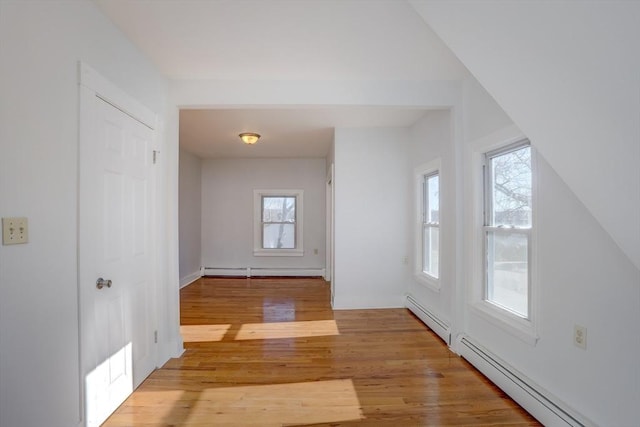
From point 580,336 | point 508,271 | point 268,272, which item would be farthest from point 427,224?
point 268,272

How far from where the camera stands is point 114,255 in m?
1.96

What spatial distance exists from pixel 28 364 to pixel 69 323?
0.26 metres

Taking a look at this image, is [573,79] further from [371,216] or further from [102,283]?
[371,216]

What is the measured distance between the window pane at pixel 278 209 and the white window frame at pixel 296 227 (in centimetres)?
11

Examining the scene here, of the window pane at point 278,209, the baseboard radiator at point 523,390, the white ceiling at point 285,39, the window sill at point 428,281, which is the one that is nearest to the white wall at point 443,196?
the window sill at point 428,281

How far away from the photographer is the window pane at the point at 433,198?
3633mm

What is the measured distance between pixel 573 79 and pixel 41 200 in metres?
2.30

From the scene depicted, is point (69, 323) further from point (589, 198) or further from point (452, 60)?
point (452, 60)

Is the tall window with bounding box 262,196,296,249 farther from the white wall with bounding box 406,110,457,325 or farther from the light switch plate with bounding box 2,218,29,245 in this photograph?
the light switch plate with bounding box 2,218,29,245

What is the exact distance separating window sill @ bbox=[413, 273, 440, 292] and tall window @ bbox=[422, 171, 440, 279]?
0.05 m

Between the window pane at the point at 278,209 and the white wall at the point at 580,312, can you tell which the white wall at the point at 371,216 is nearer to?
the white wall at the point at 580,312

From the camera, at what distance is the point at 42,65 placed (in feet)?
4.60

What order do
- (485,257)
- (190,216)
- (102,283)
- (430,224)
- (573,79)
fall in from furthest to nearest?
(190,216)
(430,224)
(485,257)
(102,283)
(573,79)

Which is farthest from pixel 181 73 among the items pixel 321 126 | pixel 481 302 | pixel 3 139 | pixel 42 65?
pixel 481 302
